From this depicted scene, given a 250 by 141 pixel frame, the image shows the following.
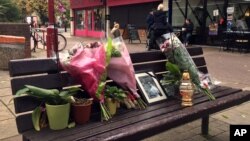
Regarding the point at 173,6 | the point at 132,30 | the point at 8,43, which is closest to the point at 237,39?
the point at 173,6

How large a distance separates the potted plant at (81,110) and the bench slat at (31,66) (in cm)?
37

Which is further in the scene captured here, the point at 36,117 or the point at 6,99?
the point at 6,99

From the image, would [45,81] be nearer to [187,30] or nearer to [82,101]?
[82,101]

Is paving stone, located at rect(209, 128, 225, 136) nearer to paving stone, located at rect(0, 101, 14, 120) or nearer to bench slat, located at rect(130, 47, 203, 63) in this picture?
bench slat, located at rect(130, 47, 203, 63)

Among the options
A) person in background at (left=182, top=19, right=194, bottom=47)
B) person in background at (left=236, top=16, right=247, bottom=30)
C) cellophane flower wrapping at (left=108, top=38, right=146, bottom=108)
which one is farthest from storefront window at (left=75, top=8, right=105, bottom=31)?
cellophane flower wrapping at (left=108, top=38, right=146, bottom=108)

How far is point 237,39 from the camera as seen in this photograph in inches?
561

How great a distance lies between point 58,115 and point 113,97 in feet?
1.77

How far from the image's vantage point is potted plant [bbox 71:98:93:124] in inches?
100

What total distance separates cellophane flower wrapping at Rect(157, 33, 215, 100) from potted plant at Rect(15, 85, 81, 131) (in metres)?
1.31

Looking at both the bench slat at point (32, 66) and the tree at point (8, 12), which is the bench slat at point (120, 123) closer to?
the bench slat at point (32, 66)

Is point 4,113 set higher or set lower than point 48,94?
lower

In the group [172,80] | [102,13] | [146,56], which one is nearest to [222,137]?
[172,80]

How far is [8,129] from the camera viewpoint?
4.08 m

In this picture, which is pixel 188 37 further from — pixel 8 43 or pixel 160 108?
pixel 160 108
